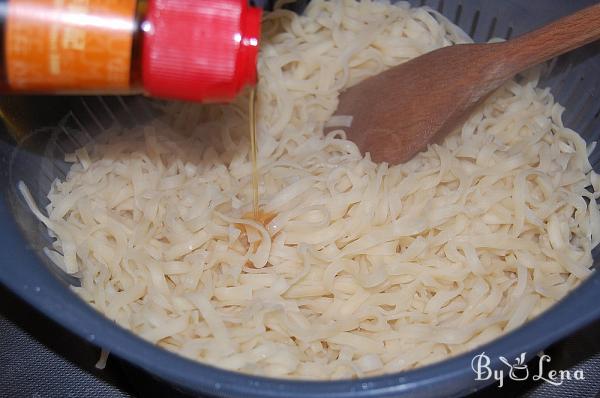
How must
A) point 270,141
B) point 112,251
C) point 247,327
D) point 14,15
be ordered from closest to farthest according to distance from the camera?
1. point 14,15
2. point 247,327
3. point 112,251
4. point 270,141

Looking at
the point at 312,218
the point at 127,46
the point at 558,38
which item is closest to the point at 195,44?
the point at 127,46

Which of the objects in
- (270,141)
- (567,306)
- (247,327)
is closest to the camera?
(567,306)

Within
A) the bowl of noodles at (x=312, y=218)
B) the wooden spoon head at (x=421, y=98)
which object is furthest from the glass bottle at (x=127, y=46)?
the wooden spoon head at (x=421, y=98)

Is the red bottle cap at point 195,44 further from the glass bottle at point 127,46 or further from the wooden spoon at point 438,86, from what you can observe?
the wooden spoon at point 438,86

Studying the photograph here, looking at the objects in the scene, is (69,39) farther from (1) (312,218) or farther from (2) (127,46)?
(1) (312,218)

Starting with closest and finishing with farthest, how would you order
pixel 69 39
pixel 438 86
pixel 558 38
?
1. pixel 69 39
2. pixel 558 38
3. pixel 438 86

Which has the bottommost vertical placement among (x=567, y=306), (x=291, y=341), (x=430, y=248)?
(x=291, y=341)

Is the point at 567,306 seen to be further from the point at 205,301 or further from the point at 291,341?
the point at 205,301

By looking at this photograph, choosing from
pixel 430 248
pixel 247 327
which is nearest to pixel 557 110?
pixel 430 248
